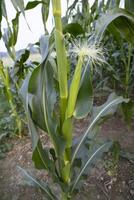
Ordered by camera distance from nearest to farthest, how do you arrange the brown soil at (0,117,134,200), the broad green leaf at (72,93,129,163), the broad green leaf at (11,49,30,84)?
the broad green leaf at (72,93,129,163), the brown soil at (0,117,134,200), the broad green leaf at (11,49,30,84)

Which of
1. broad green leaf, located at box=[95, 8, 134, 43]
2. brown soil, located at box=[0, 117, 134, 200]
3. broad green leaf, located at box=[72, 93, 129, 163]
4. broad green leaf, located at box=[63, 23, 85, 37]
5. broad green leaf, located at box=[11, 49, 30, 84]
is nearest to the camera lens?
broad green leaf, located at box=[95, 8, 134, 43]

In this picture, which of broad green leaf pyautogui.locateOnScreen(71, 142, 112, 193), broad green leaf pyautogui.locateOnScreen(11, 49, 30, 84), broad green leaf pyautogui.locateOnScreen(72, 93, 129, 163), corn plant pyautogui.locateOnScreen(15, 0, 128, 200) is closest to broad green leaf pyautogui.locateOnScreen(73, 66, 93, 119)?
corn plant pyautogui.locateOnScreen(15, 0, 128, 200)

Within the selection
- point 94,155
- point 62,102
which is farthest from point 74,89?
point 94,155

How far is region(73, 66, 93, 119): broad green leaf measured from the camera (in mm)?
696

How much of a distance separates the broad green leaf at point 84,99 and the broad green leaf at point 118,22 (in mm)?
177

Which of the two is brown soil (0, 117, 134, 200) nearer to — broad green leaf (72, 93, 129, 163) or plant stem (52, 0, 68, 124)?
broad green leaf (72, 93, 129, 163)

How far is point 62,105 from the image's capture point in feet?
2.30

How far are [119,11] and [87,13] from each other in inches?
46.9

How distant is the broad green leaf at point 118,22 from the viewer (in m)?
0.55

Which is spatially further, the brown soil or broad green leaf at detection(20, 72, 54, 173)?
the brown soil

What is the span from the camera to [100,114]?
0.78 meters

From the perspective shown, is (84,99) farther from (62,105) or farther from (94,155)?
(94,155)

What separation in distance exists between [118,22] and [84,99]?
256mm

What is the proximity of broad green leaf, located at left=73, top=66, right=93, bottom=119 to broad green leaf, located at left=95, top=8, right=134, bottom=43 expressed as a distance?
0.18m
